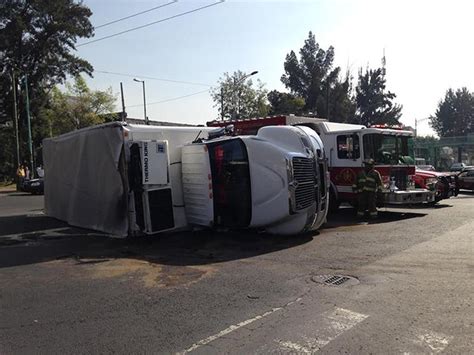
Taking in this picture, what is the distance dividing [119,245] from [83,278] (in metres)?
2.87

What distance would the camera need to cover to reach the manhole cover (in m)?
6.62

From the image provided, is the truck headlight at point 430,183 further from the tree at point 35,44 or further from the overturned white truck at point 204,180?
the tree at point 35,44

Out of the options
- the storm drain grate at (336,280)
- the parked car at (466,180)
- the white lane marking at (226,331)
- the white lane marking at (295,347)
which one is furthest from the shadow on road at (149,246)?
the parked car at (466,180)

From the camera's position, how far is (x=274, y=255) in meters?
8.69

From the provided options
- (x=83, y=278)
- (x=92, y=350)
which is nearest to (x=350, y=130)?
(x=83, y=278)

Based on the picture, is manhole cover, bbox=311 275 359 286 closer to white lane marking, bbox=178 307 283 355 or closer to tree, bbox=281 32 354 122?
white lane marking, bbox=178 307 283 355

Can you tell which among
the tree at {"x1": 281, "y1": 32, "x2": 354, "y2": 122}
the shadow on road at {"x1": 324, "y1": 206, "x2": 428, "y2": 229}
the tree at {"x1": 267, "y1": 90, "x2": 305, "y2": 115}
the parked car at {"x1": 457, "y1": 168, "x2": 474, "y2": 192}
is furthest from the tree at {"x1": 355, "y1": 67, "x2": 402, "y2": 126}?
the shadow on road at {"x1": 324, "y1": 206, "x2": 428, "y2": 229}

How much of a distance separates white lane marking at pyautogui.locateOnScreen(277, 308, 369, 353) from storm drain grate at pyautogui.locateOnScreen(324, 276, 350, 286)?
3.75ft

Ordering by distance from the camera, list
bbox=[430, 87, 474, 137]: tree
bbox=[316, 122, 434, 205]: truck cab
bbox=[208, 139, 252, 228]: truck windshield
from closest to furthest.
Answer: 1. bbox=[208, 139, 252, 228]: truck windshield
2. bbox=[316, 122, 434, 205]: truck cab
3. bbox=[430, 87, 474, 137]: tree

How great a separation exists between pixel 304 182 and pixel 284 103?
176 ft

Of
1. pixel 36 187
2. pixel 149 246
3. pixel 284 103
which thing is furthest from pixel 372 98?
pixel 149 246

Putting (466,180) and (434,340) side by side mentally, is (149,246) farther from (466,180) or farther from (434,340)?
(466,180)

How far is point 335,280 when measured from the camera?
22.3ft

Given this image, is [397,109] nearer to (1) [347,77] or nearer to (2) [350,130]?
(1) [347,77]
